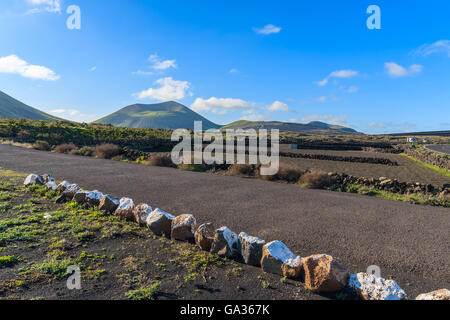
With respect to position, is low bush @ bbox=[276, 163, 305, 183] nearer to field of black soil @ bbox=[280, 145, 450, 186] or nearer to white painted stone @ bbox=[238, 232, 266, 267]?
field of black soil @ bbox=[280, 145, 450, 186]

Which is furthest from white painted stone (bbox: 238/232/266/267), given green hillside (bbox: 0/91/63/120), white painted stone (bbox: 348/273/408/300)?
green hillside (bbox: 0/91/63/120)

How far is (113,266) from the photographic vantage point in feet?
11.5

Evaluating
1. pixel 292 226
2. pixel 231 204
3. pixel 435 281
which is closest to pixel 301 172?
pixel 231 204

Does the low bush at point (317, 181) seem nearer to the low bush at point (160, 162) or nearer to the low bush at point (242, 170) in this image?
the low bush at point (242, 170)

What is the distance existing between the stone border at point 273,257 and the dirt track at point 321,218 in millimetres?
768

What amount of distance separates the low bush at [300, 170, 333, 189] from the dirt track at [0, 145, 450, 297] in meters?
0.88

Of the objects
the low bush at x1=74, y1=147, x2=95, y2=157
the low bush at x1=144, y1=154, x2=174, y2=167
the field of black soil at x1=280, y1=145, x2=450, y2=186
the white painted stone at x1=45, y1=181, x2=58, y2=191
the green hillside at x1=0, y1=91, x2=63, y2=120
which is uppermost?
the green hillside at x1=0, y1=91, x2=63, y2=120

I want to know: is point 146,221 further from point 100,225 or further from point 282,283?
point 282,283

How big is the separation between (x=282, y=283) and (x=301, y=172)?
883 cm

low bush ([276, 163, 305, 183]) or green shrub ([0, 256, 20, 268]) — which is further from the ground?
low bush ([276, 163, 305, 183])

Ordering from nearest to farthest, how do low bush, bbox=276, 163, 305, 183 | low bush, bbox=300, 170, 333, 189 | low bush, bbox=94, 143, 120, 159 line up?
low bush, bbox=300, 170, 333, 189 < low bush, bbox=276, 163, 305, 183 < low bush, bbox=94, 143, 120, 159

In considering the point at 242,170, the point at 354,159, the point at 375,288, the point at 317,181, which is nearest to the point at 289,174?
the point at 317,181

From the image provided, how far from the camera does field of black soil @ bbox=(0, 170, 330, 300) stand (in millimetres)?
2943

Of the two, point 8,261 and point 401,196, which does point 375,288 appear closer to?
point 8,261
